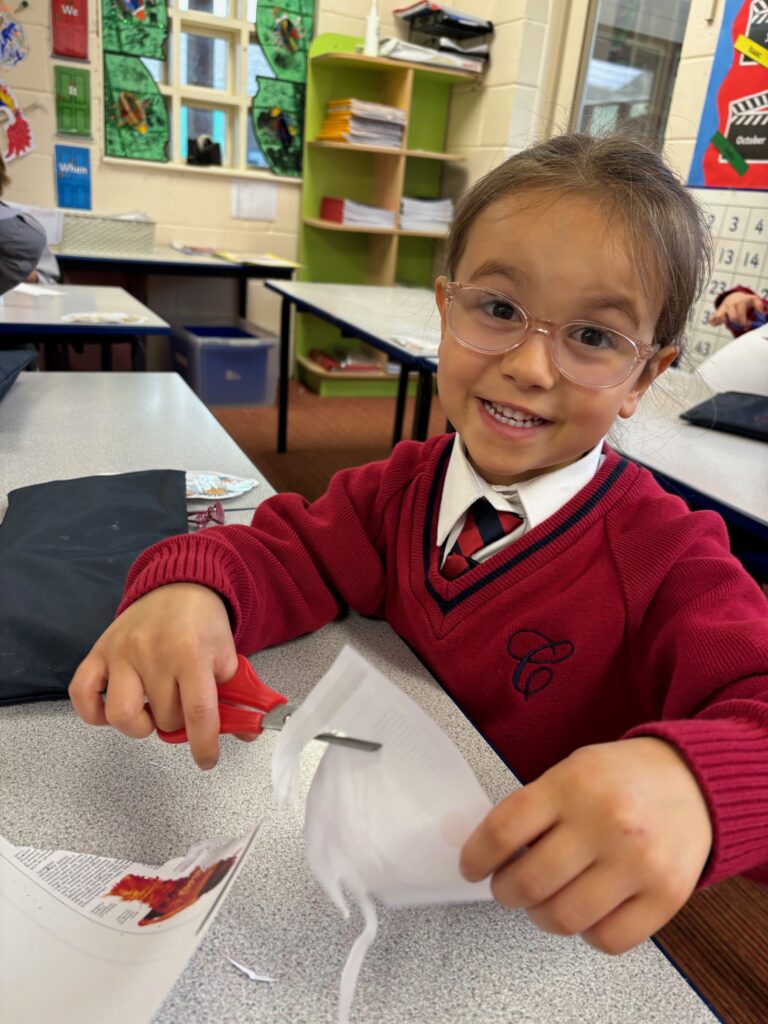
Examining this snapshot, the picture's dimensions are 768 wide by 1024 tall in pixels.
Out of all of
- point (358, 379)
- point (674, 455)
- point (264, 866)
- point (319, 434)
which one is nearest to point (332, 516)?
point (264, 866)

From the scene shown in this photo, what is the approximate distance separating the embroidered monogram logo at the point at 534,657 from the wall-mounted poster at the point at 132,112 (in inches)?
155

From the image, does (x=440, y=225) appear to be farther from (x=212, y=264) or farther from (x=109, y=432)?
(x=109, y=432)

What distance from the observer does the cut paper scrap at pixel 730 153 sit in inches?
100

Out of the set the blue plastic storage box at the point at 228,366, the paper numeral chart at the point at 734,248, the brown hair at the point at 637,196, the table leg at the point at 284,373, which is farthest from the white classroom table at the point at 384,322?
the paper numeral chart at the point at 734,248

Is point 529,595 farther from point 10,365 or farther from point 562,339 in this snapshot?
point 10,365

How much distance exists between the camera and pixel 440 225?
4227 mm

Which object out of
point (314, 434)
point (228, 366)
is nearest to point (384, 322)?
point (314, 434)

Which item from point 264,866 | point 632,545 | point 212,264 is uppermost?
point 632,545

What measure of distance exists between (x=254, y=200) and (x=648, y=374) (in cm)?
387

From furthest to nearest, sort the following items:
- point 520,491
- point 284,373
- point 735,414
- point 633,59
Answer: point 633,59 → point 284,373 → point 735,414 → point 520,491

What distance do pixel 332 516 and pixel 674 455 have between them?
2.73 feet

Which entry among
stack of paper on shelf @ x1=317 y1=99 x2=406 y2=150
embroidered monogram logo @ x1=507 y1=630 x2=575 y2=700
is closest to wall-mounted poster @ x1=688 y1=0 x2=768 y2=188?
stack of paper on shelf @ x1=317 y1=99 x2=406 y2=150

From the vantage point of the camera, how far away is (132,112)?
3742mm

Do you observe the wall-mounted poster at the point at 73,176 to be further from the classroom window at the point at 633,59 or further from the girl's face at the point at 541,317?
the girl's face at the point at 541,317
